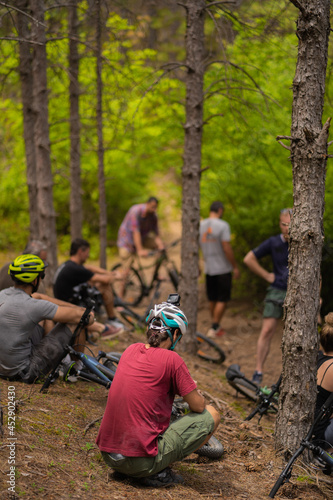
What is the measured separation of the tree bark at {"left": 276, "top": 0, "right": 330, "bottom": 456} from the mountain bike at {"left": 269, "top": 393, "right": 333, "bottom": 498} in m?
0.11

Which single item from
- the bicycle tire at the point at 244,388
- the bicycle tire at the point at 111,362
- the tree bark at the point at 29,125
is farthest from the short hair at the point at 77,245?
the tree bark at the point at 29,125

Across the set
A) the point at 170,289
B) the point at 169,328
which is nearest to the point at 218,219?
the point at 170,289

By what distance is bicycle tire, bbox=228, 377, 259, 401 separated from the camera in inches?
233

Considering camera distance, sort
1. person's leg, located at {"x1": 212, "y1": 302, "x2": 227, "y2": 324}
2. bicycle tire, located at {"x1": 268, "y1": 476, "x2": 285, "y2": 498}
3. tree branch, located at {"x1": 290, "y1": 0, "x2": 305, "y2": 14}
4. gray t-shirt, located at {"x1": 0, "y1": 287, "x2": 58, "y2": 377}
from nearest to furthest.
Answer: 1. bicycle tire, located at {"x1": 268, "y1": 476, "x2": 285, "y2": 498}
2. tree branch, located at {"x1": 290, "y1": 0, "x2": 305, "y2": 14}
3. gray t-shirt, located at {"x1": 0, "y1": 287, "x2": 58, "y2": 377}
4. person's leg, located at {"x1": 212, "y1": 302, "x2": 227, "y2": 324}

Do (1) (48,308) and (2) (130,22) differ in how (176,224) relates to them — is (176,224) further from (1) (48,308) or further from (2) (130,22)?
(1) (48,308)

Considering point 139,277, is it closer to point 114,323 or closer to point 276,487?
point 114,323

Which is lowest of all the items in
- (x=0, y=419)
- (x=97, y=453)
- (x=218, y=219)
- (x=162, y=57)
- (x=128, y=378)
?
(x=97, y=453)

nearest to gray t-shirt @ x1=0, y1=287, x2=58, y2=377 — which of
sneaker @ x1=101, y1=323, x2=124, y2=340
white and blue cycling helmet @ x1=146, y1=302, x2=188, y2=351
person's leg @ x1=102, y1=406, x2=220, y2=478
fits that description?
white and blue cycling helmet @ x1=146, y1=302, x2=188, y2=351

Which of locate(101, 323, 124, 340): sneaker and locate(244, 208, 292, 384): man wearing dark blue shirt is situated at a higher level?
locate(244, 208, 292, 384): man wearing dark blue shirt

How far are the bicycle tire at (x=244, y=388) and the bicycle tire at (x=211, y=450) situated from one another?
64.5 inches

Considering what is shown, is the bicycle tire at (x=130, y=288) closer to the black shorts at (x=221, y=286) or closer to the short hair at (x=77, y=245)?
the black shorts at (x=221, y=286)

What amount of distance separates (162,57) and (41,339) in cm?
1765

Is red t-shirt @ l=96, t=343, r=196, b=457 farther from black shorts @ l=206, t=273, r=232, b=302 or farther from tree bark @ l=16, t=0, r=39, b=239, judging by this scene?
tree bark @ l=16, t=0, r=39, b=239

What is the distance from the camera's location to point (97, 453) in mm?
3914
